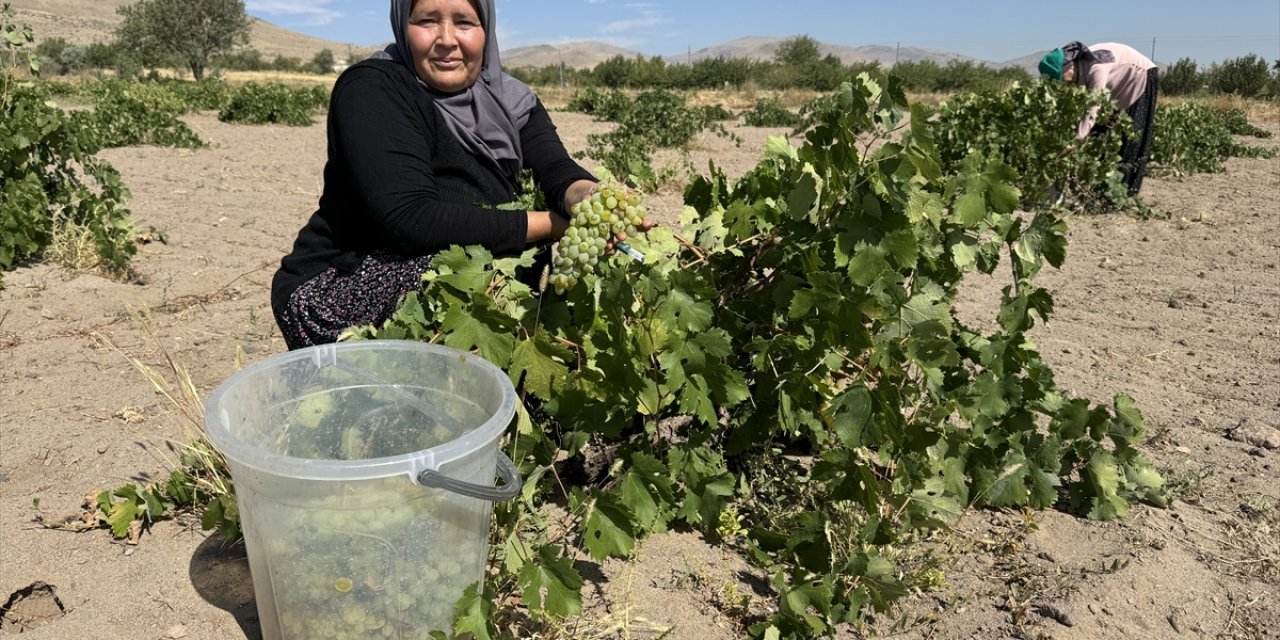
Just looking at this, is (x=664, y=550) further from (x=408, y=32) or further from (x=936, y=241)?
(x=408, y=32)

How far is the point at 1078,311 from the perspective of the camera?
438 cm

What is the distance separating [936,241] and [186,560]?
206 cm

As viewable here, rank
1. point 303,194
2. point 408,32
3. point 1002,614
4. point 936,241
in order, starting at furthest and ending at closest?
point 303,194
point 408,32
point 936,241
point 1002,614

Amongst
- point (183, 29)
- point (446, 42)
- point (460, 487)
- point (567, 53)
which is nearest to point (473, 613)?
point (460, 487)

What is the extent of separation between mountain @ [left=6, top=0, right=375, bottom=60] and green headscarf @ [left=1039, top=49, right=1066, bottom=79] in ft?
187

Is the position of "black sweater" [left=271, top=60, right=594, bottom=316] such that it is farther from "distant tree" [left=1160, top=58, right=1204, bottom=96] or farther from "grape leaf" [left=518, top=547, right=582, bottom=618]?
"distant tree" [left=1160, top=58, right=1204, bottom=96]

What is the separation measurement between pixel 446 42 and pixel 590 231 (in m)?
0.96

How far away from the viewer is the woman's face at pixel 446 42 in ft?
7.77

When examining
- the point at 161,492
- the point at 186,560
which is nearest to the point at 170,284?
the point at 161,492

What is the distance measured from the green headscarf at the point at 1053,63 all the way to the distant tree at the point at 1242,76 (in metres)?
23.9

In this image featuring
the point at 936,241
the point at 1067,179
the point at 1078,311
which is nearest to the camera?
the point at 936,241

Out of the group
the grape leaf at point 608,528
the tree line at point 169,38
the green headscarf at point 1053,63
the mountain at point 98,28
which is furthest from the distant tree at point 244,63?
the grape leaf at point 608,528

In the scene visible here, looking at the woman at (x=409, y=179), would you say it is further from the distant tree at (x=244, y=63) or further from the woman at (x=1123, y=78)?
the distant tree at (x=244, y=63)

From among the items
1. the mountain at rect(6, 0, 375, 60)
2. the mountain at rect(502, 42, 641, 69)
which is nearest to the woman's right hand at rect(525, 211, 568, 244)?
the mountain at rect(6, 0, 375, 60)
